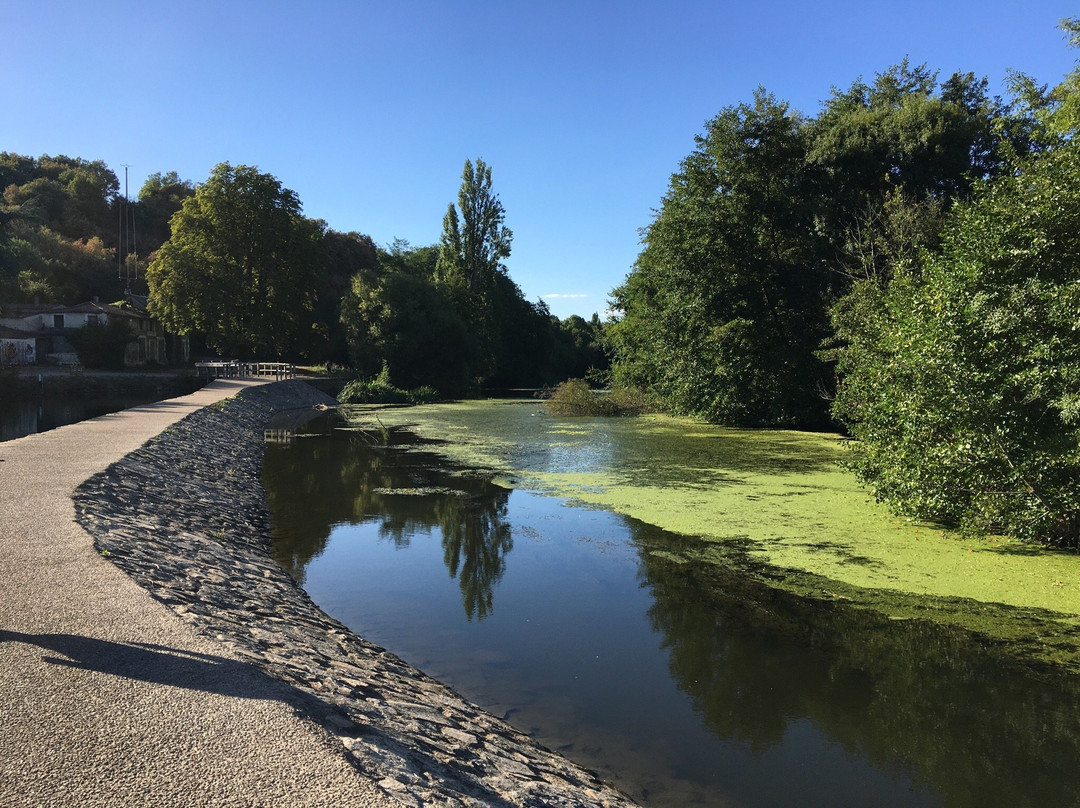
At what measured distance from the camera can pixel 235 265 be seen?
4562cm

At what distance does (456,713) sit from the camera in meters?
4.77

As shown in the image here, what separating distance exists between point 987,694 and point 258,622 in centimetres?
570

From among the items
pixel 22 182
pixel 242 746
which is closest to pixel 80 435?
pixel 242 746

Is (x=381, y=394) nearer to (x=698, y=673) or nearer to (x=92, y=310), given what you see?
(x=92, y=310)

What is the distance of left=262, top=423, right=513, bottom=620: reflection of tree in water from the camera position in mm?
8961

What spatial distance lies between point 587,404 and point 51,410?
2499cm

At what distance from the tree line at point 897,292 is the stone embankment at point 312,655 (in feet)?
21.7

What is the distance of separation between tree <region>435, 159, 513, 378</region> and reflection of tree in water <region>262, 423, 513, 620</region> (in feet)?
105

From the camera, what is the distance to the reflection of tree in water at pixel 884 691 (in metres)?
4.38

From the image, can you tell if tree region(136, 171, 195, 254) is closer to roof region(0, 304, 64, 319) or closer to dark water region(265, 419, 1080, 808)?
roof region(0, 304, 64, 319)

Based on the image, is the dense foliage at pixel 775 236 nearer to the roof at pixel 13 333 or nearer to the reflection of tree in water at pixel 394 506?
the reflection of tree in water at pixel 394 506

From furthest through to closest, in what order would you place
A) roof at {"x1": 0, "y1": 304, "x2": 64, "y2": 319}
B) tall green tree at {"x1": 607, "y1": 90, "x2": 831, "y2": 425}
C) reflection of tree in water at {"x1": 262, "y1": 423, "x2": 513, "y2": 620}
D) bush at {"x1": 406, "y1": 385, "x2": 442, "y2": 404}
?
roof at {"x1": 0, "y1": 304, "x2": 64, "y2": 319}, bush at {"x1": 406, "y1": 385, "x2": 442, "y2": 404}, tall green tree at {"x1": 607, "y1": 90, "x2": 831, "y2": 425}, reflection of tree in water at {"x1": 262, "y1": 423, "x2": 513, "y2": 620}

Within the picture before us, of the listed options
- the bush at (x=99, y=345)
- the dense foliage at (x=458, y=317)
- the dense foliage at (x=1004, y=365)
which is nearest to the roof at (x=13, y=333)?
the bush at (x=99, y=345)

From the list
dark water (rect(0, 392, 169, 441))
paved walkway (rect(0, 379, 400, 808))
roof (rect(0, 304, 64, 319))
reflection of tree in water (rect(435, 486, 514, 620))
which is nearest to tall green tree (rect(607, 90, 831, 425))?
reflection of tree in water (rect(435, 486, 514, 620))
